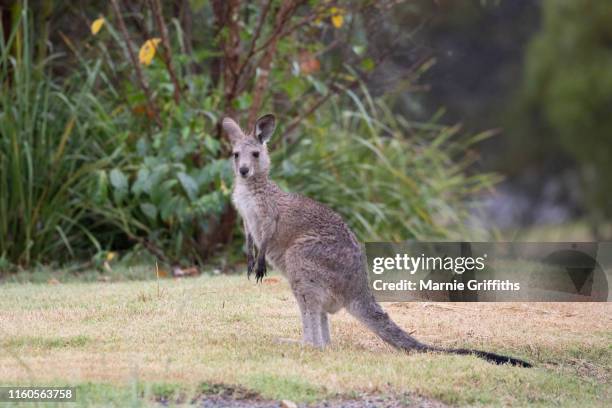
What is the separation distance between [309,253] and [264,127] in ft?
3.08

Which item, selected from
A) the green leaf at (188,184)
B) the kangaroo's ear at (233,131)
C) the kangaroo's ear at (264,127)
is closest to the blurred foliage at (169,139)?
the green leaf at (188,184)

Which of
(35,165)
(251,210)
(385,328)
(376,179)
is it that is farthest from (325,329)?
(376,179)

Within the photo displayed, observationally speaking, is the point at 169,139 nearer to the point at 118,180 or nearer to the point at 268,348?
the point at 118,180

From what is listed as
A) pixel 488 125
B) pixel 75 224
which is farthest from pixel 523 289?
pixel 488 125

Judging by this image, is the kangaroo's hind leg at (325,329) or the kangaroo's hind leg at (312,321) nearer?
the kangaroo's hind leg at (312,321)

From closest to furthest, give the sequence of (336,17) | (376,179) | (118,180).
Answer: (118,180)
(336,17)
(376,179)

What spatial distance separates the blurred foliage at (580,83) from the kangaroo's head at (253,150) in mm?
12040

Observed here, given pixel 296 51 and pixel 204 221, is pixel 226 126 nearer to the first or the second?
pixel 204 221

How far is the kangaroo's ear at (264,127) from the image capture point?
6059 mm

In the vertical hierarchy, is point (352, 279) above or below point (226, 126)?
below

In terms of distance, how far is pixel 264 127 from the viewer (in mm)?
6129

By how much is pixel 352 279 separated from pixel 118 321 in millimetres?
1371

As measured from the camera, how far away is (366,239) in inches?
366

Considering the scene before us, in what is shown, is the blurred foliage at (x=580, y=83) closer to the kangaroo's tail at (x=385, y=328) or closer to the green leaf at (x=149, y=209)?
the green leaf at (x=149, y=209)
